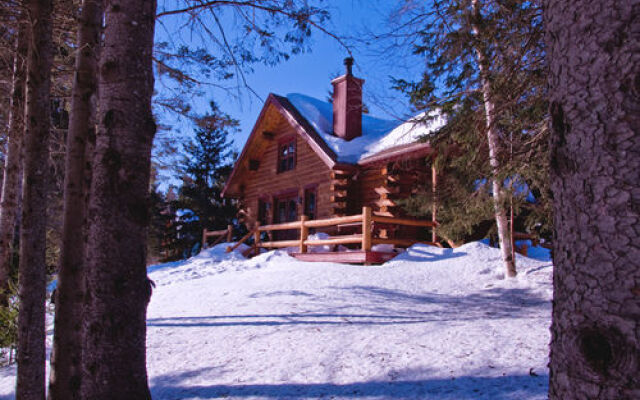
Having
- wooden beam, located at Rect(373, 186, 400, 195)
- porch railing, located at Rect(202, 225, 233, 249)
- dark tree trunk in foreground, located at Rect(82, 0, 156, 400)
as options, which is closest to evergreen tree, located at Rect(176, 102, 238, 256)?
porch railing, located at Rect(202, 225, 233, 249)

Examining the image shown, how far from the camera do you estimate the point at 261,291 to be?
8703 millimetres

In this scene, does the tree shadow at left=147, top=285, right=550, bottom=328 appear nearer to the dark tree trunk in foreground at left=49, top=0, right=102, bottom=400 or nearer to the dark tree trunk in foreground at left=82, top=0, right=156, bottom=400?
the dark tree trunk in foreground at left=49, top=0, right=102, bottom=400

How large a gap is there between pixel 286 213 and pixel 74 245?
15.0 meters

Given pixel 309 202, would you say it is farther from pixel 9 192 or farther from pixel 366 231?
pixel 9 192

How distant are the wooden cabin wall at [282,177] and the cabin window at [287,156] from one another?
0.72ft

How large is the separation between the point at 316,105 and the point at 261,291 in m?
12.3

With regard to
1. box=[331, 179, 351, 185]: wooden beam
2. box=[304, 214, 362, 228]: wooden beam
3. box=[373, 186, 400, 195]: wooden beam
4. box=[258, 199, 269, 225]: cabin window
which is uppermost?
box=[331, 179, 351, 185]: wooden beam

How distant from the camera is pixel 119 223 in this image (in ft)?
10.4

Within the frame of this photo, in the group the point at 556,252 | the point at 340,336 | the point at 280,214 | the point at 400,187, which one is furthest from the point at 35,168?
the point at 280,214

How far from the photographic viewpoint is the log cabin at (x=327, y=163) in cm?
1438

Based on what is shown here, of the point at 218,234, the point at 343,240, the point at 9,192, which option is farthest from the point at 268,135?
the point at 9,192

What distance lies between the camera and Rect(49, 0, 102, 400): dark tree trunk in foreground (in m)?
3.90

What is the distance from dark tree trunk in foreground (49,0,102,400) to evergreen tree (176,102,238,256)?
74.4 ft

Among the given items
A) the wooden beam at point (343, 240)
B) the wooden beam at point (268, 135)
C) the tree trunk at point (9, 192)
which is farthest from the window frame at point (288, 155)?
the tree trunk at point (9, 192)
